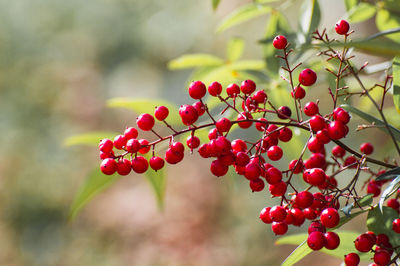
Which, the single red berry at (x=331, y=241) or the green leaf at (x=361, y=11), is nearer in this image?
the single red berry at (x=331, y=241)

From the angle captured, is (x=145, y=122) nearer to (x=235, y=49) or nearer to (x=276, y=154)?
(x=276, y=154)

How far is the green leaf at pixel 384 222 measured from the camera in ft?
2.24

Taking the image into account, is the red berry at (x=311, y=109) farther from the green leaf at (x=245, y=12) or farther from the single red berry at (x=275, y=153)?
the green leaf at (x=245, y=12)

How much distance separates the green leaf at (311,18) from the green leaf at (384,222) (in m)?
0.36

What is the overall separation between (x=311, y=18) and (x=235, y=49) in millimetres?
335

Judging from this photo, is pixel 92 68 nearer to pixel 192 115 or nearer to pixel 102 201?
pixel 102 201

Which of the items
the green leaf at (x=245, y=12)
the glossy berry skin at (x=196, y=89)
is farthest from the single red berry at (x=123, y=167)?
the green leaf at (x=245, y=12)

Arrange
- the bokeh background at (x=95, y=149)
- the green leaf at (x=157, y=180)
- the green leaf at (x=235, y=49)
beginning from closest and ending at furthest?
the green leaf at (x=157, y=180), the green leaf at (x=235, y=49), the bokeh background at (x=95, y=149)

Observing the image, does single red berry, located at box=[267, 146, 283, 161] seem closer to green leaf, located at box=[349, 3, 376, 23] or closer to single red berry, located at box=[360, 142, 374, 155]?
single red berry, located at box=[360, 142, 374, 155]

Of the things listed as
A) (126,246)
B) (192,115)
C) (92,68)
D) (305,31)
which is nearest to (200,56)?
(305,31)

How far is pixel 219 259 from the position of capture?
4766mm

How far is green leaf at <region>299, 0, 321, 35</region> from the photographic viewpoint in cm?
90

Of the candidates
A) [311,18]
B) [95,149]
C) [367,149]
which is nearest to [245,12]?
[311,18]

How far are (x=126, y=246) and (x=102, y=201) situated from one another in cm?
87
